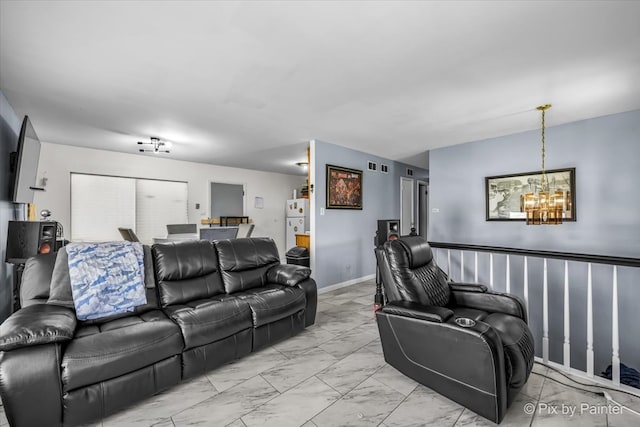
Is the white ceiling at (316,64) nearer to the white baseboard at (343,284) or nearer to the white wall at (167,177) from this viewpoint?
the white wall at (167,177)

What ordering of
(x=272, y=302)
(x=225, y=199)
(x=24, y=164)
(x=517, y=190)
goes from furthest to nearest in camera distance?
(x=225, y=199)
(x=517, y=190)
(x=24, y=164)
(x=272, y=302)

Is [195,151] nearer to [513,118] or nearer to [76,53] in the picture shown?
[76,53]

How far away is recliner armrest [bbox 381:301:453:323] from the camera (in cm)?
187

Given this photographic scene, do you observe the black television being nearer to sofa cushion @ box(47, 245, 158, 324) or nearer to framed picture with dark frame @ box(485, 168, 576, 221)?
sofa cushion @ box(47, 245, 158, 324)

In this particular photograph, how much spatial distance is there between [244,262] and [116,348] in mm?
1455

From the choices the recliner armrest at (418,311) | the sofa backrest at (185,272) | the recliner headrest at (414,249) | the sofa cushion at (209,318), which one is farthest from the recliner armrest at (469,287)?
the sofa backrest at (185,272)

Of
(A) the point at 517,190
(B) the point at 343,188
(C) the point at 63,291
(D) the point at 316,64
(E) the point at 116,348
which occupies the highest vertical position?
(D) the point at 316,64

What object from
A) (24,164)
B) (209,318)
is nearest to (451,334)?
(209,318)

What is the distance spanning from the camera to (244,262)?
3.14 m

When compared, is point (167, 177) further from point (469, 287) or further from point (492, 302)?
point (492, 302)

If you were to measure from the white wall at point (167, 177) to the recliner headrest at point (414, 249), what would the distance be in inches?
221

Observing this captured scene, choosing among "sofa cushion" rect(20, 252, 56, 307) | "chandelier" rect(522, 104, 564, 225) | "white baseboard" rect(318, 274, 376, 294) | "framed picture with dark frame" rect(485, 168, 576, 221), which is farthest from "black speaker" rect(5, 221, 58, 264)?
"framed picture with dark frame" rect(485, 168, 576, 221)

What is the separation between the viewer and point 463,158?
5.15 m

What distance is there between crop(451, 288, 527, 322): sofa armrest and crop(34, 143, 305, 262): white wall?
6009 mm
